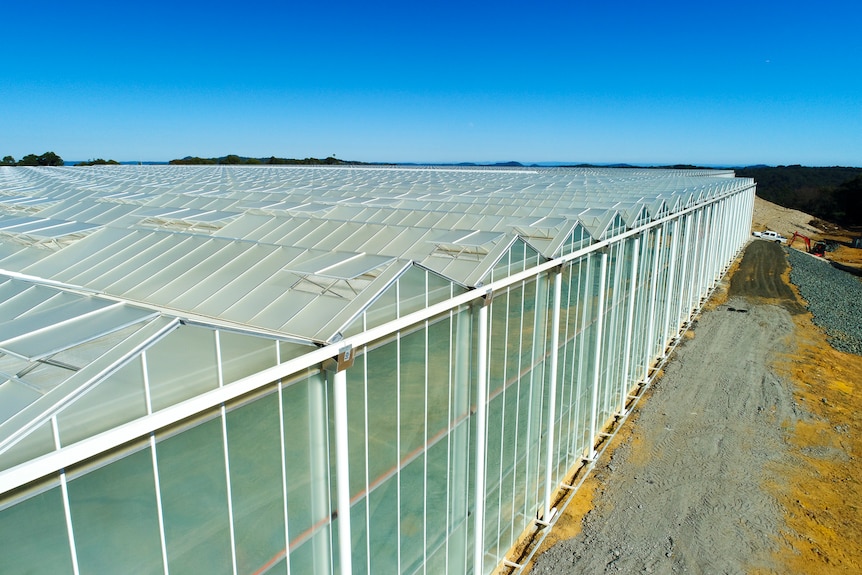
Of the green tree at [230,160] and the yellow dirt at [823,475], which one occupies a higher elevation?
the green tree at [230,160]

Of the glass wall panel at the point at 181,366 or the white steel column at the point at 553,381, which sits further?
the white steel column at the point at 553,381

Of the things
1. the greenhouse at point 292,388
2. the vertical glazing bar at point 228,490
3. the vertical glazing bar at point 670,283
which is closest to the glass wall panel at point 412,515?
the greenhouse at point 292,388

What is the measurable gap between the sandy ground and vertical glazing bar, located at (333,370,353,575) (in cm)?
784

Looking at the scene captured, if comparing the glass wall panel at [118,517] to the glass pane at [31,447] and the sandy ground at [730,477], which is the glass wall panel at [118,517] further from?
the sandy ground at [730,477]

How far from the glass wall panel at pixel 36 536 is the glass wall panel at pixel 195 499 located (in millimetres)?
1018

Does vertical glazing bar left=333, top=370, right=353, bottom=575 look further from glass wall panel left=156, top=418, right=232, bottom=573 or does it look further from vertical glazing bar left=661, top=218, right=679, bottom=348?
vertical glazing bar left=661, top=218, right=679, bottom=348

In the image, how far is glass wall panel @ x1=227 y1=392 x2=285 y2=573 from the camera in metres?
6.85

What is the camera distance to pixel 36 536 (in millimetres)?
4984

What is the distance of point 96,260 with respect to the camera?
12367 millimetres

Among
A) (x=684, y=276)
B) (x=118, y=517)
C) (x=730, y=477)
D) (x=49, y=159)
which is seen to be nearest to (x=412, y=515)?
(x=118, y=517)

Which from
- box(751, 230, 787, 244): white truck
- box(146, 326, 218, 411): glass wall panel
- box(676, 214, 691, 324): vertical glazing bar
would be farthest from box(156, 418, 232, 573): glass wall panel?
box(751, 230, 787, 244): white truck

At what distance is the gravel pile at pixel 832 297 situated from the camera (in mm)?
32953

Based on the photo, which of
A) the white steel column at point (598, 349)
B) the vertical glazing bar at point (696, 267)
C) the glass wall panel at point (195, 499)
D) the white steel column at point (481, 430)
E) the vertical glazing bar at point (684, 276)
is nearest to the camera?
the glass wall panel at point (195, 499)

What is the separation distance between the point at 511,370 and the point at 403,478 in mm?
4693
